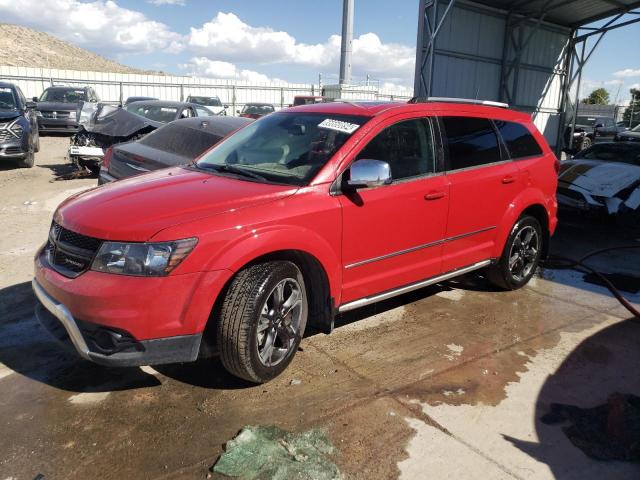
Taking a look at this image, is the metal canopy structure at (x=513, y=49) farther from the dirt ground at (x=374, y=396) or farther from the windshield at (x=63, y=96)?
the windshield at (x=63, y=96)

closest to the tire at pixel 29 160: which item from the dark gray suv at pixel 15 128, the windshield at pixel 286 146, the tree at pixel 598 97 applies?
the dark gray suv at pixel 15 128

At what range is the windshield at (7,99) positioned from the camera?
39.0 ft

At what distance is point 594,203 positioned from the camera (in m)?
7.41

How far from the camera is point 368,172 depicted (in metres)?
3.40

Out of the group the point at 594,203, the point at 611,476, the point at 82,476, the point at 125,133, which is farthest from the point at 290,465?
the point at 125,133

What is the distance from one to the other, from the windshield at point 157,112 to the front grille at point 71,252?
7955 millimetres

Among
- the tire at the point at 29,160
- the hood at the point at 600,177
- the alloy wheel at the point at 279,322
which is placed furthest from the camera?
the tire at the point at 29,160

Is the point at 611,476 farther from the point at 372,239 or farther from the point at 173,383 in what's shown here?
the point at 173,383

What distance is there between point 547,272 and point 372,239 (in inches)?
131

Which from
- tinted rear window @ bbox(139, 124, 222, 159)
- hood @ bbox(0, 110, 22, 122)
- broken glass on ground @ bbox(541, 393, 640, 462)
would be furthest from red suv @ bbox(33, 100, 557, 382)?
hood @ bbox(0, 110, 22, 122)

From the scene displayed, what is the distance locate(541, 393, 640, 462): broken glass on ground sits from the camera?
2785 millimetres

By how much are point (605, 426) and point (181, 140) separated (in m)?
5.93

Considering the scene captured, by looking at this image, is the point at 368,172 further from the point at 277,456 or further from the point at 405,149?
the point at 277,456

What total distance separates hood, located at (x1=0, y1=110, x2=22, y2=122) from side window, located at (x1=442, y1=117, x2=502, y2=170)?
34.8 feet
